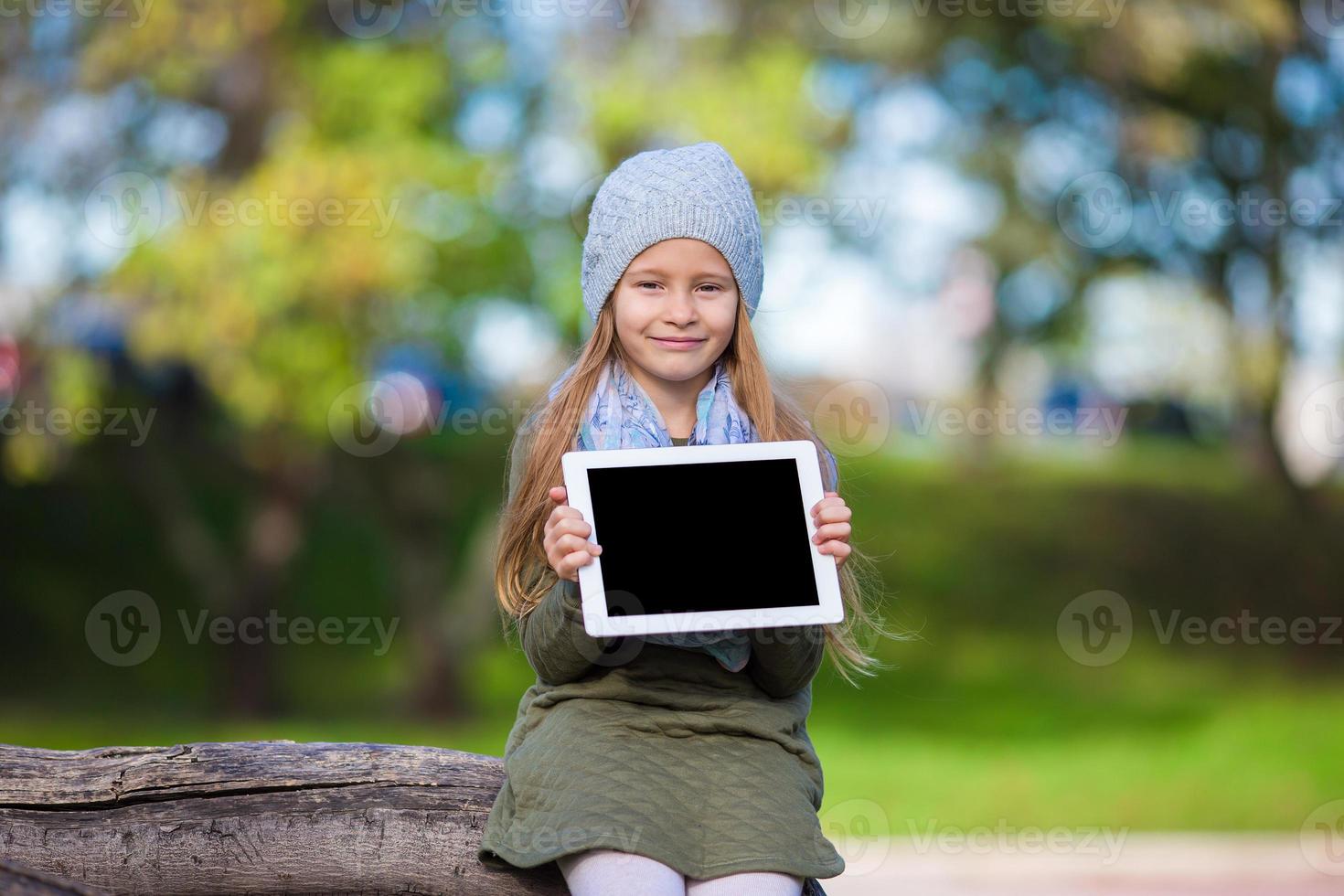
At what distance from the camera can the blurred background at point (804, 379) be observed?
8.97 meters

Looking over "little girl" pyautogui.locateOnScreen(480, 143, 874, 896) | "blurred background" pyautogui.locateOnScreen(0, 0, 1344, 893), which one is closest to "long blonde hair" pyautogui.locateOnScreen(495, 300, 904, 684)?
"little girl" pyautogui.locateOnScreen(480, 143, 874, 896)

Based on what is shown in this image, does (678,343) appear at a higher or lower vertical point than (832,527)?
higher

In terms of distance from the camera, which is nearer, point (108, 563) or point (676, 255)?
point (676, 255)

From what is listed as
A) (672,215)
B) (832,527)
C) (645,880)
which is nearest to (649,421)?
(672,215)

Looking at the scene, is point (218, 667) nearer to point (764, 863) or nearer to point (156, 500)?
point (156, 500)

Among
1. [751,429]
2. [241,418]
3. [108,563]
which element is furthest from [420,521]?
[751,429]

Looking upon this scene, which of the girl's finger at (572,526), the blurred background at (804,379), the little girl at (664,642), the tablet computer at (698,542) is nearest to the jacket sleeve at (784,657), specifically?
the little girl at (664,642)

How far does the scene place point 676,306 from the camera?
2.47 meters

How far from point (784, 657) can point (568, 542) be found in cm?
46

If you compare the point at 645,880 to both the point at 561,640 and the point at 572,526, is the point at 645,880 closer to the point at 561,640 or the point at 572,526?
the point at 561,640

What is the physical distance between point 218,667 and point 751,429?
9971 millimetres

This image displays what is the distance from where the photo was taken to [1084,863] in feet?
24.9

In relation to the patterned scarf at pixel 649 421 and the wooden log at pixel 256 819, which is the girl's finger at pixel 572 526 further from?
the wooden log at pixel 256 819

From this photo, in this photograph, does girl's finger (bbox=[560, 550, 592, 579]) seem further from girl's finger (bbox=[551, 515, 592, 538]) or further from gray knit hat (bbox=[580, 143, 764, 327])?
gray knit hat (bbox=[580, 143, 764, 327])
